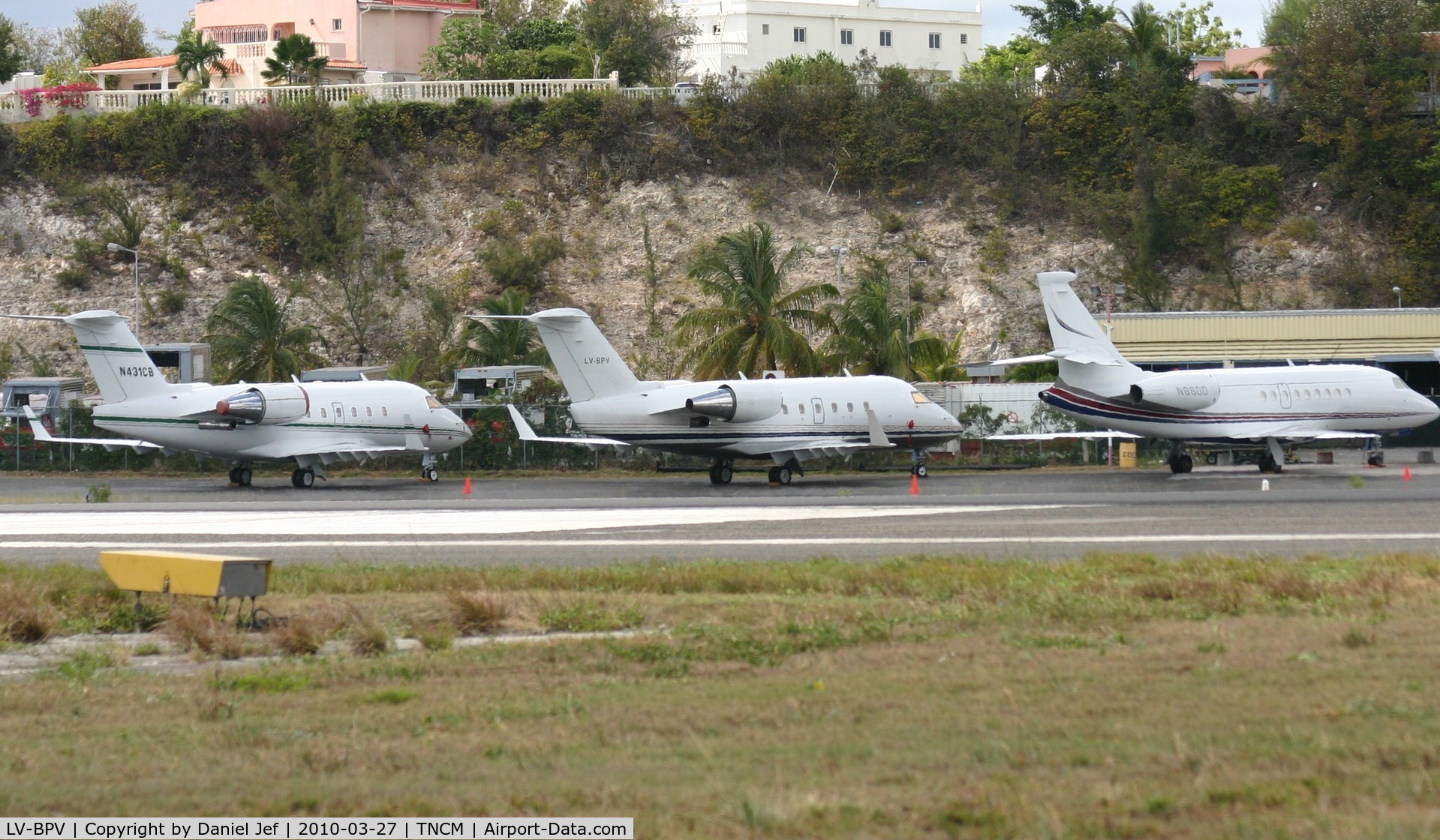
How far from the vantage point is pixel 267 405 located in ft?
140

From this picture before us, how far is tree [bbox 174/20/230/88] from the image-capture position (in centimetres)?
8662

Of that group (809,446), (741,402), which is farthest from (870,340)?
(741,402)

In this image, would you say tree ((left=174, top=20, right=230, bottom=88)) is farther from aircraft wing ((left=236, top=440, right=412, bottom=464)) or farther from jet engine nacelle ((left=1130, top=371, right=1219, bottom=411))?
jet engine nacelle ((left=1130, top=371, right=1219, bottom=411))

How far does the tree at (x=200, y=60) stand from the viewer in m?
86.6

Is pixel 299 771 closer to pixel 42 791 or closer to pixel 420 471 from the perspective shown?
pixel 42 791

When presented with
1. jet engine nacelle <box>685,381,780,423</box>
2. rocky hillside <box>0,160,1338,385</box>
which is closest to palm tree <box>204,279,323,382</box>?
rocky hillside <box>0,160,1338,385</box>

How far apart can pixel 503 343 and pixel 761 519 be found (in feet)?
93.3

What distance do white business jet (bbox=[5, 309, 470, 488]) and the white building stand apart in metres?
59.4

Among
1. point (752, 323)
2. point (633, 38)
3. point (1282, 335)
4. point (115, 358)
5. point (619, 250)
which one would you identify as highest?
point (633, 38)

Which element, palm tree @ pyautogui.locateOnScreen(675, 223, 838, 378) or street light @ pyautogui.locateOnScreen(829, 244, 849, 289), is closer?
palm tree @ pyautogui.locateOnScreen(675, 223, 838, 378)

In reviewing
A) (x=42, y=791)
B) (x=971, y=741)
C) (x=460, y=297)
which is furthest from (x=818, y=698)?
(x=460, y=297)

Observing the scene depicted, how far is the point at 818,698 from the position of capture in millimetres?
10891

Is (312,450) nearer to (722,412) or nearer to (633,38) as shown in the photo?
(722,412)

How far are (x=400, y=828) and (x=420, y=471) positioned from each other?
140 ft
